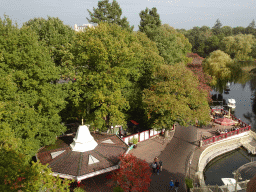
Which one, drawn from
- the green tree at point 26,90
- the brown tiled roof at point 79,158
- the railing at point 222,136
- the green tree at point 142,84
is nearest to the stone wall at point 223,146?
the railing at point 222,136

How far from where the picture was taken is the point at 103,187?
1638 centimetres

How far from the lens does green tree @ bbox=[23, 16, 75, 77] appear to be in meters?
22.5

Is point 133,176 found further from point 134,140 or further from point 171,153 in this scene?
point 171,153

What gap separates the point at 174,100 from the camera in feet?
70.0

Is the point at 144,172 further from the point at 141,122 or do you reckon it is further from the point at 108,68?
the point at 141,122

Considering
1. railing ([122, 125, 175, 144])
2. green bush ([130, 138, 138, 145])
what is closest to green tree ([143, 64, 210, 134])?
railing ([122, 125, 175, 144])

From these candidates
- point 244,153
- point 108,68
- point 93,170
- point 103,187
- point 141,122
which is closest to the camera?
point 93,170

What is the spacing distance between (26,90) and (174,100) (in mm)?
14540

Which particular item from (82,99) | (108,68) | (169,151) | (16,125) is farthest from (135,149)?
(16,125)

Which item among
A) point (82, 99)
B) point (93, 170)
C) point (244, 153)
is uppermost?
point (82, 99)

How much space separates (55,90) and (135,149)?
1103cm

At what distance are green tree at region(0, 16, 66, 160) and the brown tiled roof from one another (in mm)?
1163

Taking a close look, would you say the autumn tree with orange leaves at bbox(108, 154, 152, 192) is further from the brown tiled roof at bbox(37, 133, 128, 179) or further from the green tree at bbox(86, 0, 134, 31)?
the green tree at bbox(86, 0, 134, 31)

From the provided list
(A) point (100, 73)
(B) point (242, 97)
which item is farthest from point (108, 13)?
(B) point (242, 97)
